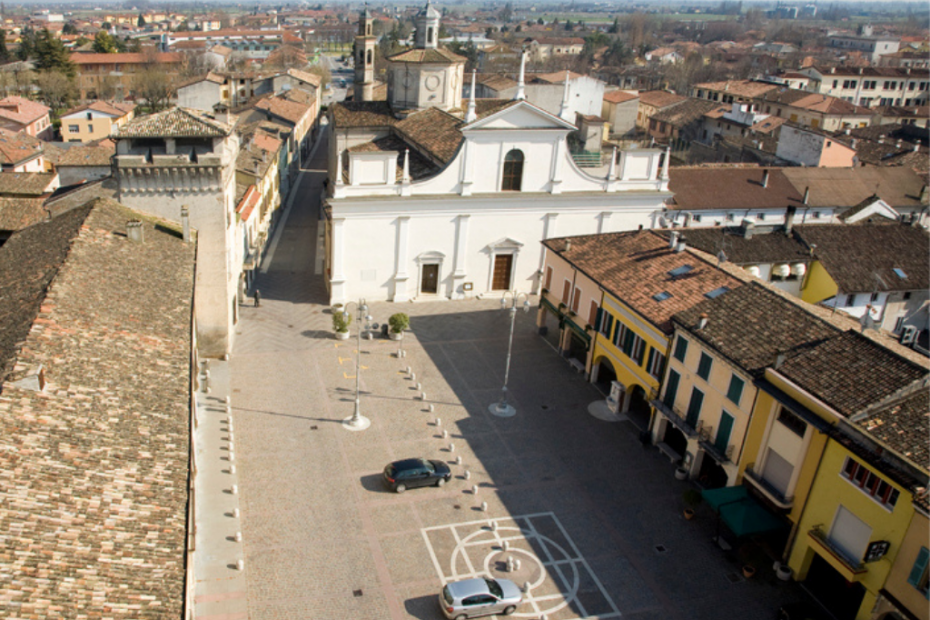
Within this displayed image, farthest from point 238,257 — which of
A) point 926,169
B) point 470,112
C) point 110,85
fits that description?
point 110,85

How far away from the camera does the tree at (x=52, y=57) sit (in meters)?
110

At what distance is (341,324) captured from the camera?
1483 inches

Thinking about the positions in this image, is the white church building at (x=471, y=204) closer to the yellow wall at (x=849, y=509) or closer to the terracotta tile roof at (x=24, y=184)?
the terracotta tile roof at (x=24, y=184)

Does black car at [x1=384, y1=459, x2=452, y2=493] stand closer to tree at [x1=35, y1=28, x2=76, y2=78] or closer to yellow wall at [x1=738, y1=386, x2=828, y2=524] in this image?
yellow wall at [x1=738, y1=386, x2=828, y2=524]

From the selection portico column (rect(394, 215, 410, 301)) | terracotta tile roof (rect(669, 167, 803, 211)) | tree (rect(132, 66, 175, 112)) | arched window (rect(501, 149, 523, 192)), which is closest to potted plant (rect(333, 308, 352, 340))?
portico column (rect(394, 215, 410, 301))

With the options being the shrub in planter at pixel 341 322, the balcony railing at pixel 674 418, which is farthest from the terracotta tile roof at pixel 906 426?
the shrub in planter at pixel 341 322

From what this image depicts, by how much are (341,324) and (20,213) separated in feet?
49.8

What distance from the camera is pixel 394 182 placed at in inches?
1631

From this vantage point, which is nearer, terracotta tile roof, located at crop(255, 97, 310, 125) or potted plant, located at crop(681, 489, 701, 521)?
potted plant, located at crop(681, 489, 701, 521)

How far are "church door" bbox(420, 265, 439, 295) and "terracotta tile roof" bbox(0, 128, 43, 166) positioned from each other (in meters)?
37.3

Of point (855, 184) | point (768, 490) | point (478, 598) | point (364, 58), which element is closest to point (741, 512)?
point (768, 490)

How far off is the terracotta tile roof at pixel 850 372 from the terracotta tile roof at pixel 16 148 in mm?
59161

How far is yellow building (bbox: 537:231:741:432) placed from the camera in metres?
30.7

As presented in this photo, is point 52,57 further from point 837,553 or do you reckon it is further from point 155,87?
point 837,553
